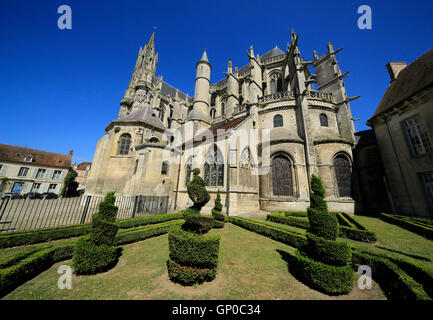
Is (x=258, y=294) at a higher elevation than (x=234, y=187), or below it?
below

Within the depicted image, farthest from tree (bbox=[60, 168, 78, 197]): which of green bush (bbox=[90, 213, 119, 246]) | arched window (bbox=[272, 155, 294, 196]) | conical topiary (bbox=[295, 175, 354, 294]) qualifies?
conical topiary (bbox=[295, 175, 354, 294])

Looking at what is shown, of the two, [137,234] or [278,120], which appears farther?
[278,120]

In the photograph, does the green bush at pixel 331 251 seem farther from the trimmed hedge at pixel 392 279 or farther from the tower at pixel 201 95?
the tower at pixel 201 95

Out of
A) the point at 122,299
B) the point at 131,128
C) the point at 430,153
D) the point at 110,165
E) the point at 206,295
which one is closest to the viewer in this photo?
the point at 122,299

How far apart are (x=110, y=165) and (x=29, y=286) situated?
602 inches

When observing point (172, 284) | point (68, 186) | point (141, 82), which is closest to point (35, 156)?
point (68, 186)

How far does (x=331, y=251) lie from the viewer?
11.3 feet

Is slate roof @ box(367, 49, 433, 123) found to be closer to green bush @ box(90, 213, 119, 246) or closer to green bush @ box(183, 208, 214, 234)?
green bush @ box(183, 208, 214, 234)

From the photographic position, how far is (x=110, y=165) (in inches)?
650

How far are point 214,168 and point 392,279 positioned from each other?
447 inches

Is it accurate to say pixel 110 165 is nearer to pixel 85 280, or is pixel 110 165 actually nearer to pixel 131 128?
pixel 131 128

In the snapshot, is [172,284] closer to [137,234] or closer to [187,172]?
[137,234]

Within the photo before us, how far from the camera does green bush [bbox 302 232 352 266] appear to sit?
3.41 m
